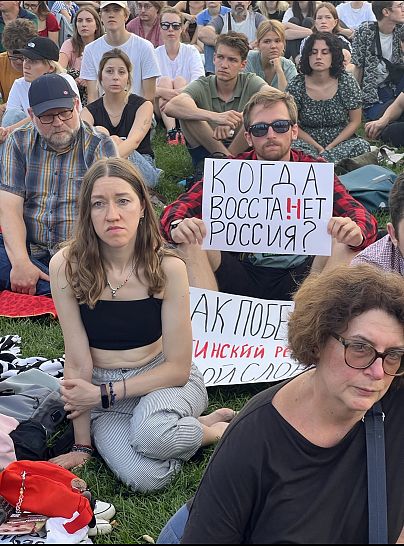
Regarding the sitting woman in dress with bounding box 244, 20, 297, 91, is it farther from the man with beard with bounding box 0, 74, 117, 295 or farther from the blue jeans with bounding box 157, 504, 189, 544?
the blue jeans with bounding box 157, 504, 189, 544

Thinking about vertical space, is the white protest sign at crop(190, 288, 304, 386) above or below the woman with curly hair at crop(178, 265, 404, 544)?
below

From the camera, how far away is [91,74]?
828 cm

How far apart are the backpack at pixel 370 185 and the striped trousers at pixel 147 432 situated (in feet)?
9.97

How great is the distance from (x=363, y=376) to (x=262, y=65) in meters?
6.72

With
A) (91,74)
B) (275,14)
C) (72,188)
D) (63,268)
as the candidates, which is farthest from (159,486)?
(275,14)

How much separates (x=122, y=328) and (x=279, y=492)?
1.57m

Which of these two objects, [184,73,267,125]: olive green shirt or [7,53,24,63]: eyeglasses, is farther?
[7,53,24,63]: eyeglasses

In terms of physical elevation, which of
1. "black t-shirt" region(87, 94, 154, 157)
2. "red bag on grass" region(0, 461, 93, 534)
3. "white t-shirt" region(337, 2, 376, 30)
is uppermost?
"white t-shirt" region(337, 2, 376, 30)

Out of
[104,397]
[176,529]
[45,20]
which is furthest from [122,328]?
[45,20]

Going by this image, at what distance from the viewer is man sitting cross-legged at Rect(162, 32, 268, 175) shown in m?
6.85

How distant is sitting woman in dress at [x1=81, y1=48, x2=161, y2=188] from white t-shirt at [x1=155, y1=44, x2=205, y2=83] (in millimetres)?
2266

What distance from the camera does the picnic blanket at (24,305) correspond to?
4996mm

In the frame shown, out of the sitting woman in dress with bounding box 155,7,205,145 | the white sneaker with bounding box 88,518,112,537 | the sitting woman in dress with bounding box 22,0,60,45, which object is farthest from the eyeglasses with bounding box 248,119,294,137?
the sitting woman in dress with bounding box 22,0,60,45

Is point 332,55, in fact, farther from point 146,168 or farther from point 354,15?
point 354,15
